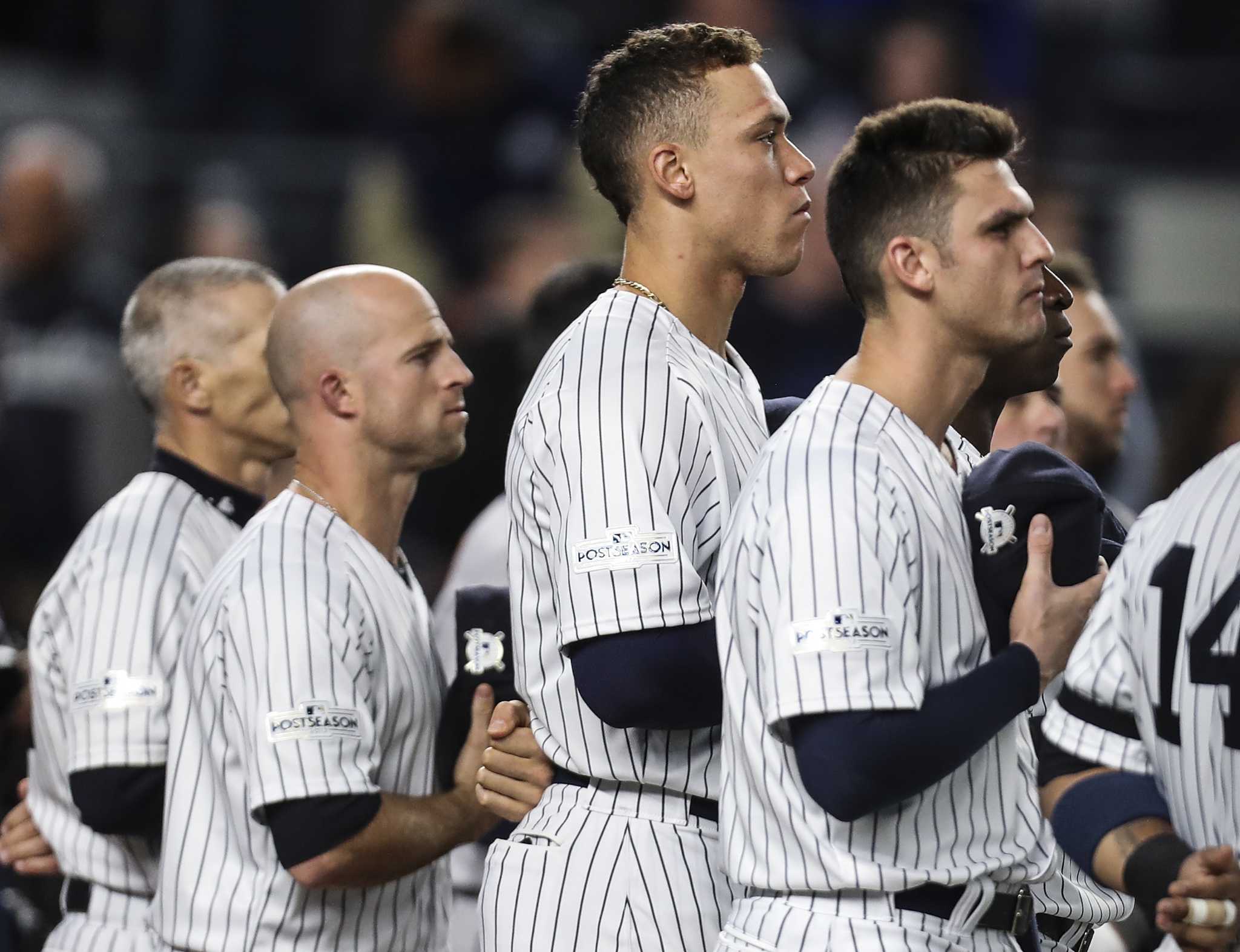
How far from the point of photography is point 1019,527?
2844 millimetres

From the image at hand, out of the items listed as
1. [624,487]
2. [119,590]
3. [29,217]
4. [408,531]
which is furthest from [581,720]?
[29,217]

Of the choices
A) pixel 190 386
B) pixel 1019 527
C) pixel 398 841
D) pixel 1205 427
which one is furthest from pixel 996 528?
pixel 1205 427

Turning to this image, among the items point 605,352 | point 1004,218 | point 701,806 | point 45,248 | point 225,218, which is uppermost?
point 225,218

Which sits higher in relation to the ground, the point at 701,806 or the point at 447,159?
the point at 447,159

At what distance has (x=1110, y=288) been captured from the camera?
891 cm

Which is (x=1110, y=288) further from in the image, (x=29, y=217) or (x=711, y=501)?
(x=711, y=501)

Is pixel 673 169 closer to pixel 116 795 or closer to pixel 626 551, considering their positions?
pixel 626 551

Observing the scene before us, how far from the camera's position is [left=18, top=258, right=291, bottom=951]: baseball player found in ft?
12.6

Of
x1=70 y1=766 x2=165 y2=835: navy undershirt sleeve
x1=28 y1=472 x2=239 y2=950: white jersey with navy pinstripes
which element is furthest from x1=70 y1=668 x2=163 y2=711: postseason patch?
x1=70 y1=766 x2=165 y2=835: navy undershirt sleeve

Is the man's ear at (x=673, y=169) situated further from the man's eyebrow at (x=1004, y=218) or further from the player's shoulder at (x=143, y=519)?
the player's shoulder at (x=143, y=519)

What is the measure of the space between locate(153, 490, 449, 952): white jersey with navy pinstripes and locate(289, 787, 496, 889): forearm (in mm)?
77

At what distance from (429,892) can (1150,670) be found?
167 centimetres

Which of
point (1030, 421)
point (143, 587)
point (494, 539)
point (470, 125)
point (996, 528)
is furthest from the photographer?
point (470, 125)

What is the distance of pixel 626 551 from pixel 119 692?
1.42 m
